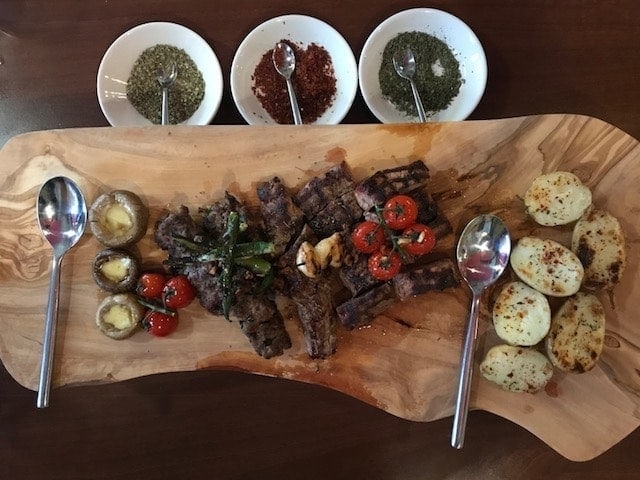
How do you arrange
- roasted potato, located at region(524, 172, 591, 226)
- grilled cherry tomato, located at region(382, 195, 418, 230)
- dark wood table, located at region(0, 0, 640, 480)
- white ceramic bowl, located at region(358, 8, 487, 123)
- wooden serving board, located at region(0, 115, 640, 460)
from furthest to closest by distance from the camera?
white ceramic bowl, located at region(358, 8, 487, 123), dark wood table, located at region(0, 0, 640, 480), wooden serving board, located at region(0, 115, 640, 460), roasted potato, located at region(524, 172, 591, 226), grilled cherry tomato, located at region(382, 195, 418, 230)

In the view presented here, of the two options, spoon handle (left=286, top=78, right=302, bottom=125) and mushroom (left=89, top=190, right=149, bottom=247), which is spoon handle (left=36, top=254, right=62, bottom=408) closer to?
mushroom (left=89, top=190, right=149, bottom=247)

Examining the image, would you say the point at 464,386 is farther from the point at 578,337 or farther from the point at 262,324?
the point at 262,324

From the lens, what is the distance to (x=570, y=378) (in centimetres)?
284

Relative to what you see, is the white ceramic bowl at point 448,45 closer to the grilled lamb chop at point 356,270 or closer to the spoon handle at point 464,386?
the grilled lamb chop at point 356,270

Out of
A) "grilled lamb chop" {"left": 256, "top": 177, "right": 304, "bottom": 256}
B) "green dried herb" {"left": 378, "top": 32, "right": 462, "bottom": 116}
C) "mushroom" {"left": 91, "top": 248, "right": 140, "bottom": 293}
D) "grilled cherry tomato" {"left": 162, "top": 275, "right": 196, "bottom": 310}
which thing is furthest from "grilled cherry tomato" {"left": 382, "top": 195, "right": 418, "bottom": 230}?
"mushroom" {"left": 91, "top": 248, "right": 140, "bottom": 293}

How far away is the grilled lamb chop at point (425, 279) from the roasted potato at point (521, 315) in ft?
0.87

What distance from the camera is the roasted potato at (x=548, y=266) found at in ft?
8.74

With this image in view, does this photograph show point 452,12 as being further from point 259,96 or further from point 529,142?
point 259,96

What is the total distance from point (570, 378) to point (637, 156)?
122 cm

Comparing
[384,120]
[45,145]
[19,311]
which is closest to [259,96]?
[384,120]

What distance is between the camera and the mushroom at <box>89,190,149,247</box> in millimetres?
2771

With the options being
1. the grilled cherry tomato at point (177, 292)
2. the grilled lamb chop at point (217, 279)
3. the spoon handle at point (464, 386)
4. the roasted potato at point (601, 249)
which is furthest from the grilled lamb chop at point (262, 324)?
the roasted potato at point (601, 249)

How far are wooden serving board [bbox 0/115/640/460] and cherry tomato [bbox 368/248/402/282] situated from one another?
29cm

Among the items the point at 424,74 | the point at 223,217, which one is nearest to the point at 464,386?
the point at 223,217
